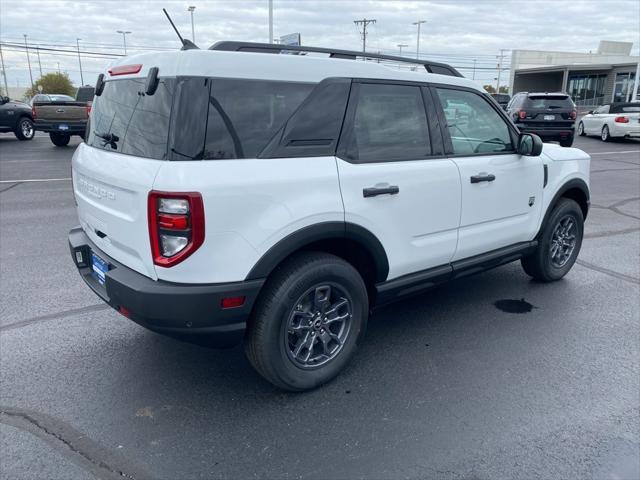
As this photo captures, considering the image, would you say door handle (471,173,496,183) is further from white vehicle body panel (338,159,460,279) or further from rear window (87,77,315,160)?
rear window (87,77,315,160)

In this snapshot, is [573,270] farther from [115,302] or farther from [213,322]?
[115,302]

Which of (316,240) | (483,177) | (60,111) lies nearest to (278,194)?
(316,240)

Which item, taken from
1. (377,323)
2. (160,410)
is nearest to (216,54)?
(160,410)

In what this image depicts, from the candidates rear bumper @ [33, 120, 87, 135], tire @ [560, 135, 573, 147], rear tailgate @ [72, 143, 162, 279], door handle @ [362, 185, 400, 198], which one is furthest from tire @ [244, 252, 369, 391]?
tire @ [560, 135, 573, 147]

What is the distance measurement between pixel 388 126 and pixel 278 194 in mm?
1056

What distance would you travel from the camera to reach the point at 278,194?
2830 mm

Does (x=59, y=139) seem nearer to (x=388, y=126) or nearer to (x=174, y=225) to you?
(x=388, y=126)

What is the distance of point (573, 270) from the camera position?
5551mm

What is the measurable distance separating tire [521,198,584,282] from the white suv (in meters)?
1.02

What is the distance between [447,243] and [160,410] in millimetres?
2198

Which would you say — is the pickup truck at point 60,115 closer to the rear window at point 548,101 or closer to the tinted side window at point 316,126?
the rear window at point 548,101

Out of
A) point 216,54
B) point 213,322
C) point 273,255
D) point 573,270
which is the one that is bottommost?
point 573,270

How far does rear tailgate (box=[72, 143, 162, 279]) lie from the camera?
2.73 metres

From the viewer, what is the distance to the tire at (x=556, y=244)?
15.9 feet
